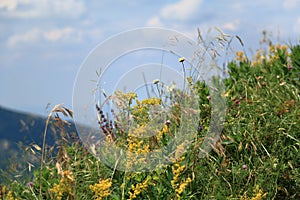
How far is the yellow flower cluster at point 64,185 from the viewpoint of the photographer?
3.10m

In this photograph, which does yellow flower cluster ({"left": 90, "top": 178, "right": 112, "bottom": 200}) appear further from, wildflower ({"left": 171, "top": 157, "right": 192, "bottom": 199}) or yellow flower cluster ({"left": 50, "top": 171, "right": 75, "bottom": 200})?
wildflower ({"left": 171, "top": 157, "right": 192, "bottom": 199})

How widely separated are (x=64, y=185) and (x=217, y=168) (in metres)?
1.20

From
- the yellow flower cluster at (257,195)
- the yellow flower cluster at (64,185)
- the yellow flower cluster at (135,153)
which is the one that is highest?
the yellow flower cluster at (135,153)

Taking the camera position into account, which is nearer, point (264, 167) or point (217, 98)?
point (264, 167)

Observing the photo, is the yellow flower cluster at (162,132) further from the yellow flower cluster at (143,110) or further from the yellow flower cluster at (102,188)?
the yellow flower cluster at (102,188)

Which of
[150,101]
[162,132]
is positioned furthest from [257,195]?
[150,101]

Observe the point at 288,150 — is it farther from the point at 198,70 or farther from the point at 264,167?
the point at 198,70

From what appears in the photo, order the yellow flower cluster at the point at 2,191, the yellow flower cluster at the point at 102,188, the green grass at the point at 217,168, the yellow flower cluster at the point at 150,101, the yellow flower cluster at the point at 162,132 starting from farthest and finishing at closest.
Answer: the yellow flower cluster at the point at 2,191
the yellow flower cluster at the point at 150,101
the yellow flower cluster at the point at 162,132
the green grass at the point at 217,168
the yellow flower cluster at the point at 102,188

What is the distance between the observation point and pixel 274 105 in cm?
478

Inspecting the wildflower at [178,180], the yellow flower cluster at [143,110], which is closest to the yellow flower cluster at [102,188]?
the wildflower at [178,180]

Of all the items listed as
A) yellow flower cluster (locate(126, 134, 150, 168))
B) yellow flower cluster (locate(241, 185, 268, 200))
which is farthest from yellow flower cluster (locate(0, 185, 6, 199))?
yellow flower cluster (locate(241, 185, 268, 200))

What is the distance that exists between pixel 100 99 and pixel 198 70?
0.79 meters

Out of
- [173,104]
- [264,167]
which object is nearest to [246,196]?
[264,167]

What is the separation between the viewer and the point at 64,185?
341 centimetres
